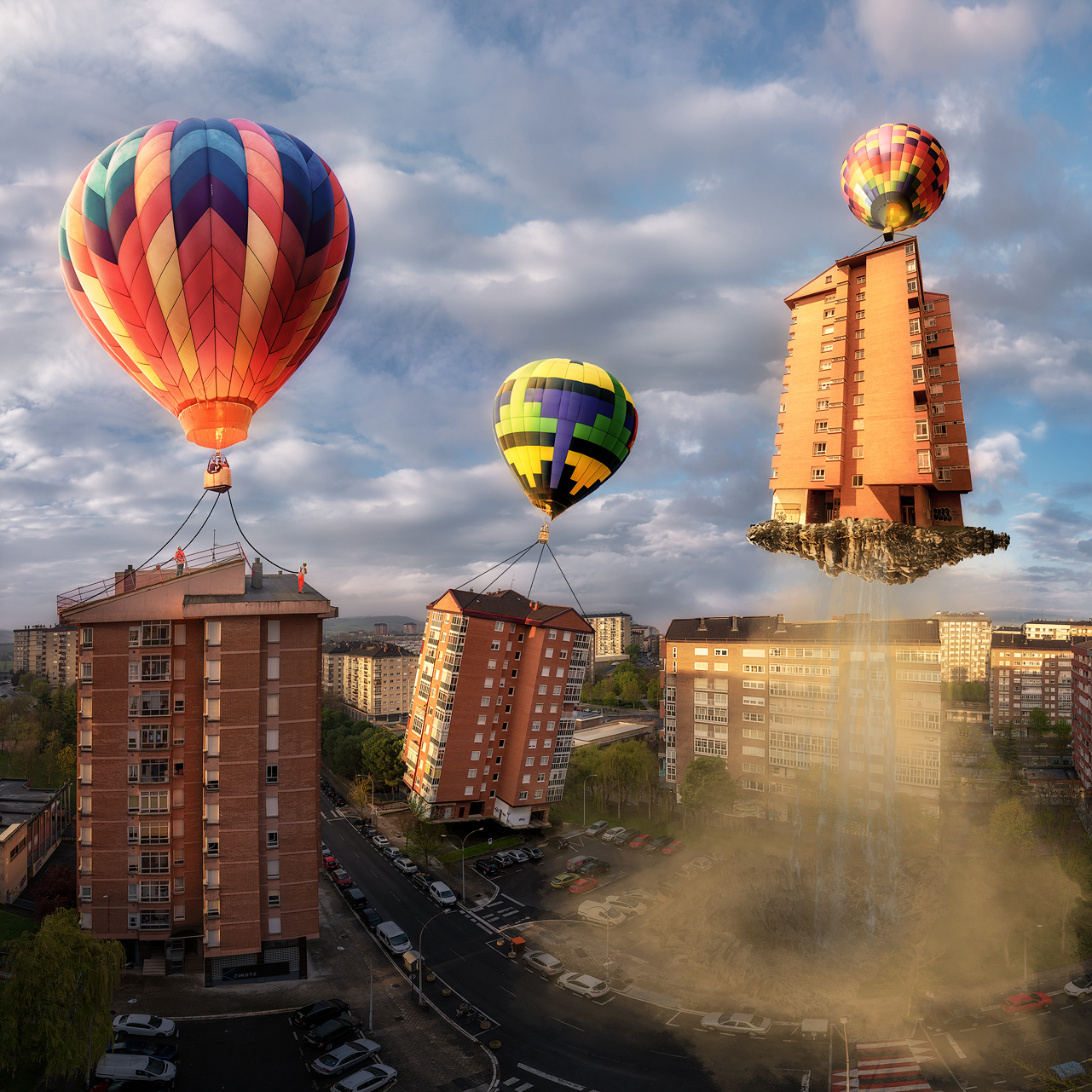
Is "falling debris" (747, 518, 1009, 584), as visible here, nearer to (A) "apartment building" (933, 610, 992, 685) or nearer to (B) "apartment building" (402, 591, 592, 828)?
(B) "apartment building" (402, 591, 592, 828)

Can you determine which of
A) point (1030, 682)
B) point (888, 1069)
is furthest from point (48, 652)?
point (1030, 682)

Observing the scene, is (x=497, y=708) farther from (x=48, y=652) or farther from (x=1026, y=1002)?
(x=48, y=652)

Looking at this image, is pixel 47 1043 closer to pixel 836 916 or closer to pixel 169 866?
pixel 169 866

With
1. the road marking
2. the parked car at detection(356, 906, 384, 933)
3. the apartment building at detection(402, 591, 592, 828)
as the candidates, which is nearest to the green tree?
the apartment building at detection(402, 591, 592, 828)

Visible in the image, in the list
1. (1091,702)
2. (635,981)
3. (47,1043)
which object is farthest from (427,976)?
(1091,702)

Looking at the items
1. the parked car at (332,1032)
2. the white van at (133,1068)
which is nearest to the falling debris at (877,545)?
the parked car at (332,1032)

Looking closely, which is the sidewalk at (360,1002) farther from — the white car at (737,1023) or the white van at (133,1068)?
the white car at (737,1023)

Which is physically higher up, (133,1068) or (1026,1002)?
(133,1068)

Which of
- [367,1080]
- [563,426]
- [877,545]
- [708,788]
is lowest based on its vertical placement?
[367,1080]
